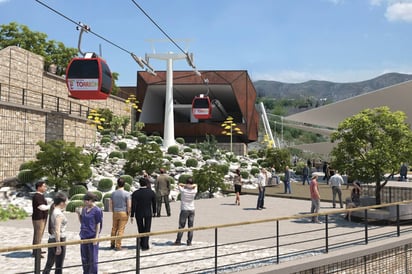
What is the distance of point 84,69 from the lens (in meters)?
20.0

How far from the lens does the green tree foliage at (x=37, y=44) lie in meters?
50.8

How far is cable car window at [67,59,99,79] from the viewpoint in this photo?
19922mm

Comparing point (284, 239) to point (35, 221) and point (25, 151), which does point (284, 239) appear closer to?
point (35, 221)

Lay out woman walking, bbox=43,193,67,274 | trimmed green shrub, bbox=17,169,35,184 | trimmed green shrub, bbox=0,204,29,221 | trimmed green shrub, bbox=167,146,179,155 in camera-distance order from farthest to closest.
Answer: trimmed green shrub, bbox=167,146,179,155, trimmed green shrub, bbox=17,169,35,184, trimmed green shrub, bbox=0,204,29,221, woman walking, bbox=43,193,67,274

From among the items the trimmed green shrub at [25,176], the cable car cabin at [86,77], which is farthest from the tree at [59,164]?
the cable car cabin at [86,77]

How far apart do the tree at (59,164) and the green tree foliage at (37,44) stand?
32028 mm

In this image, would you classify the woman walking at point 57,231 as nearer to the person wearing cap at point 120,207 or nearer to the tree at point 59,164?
the person wearing cap at point 120,207

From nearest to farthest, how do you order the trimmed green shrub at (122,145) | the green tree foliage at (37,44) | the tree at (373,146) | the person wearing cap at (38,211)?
the person wearing cap at (38,211) < the tree at (373,146) < the trimmed green shrub at (122,145) < the green tree foliage at (37,44)

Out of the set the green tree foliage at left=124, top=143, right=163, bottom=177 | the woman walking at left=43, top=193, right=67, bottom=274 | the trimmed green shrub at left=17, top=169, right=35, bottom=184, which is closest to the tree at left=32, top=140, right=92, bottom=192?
the trimmed green shrub at left=17, top=169, right=35, bottom=184

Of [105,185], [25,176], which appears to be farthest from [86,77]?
[105,185]

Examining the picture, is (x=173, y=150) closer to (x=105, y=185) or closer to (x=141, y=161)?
(x=141, y=161)

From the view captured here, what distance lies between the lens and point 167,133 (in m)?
43.0

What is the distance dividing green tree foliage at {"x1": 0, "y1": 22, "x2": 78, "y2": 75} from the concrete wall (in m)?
14.7

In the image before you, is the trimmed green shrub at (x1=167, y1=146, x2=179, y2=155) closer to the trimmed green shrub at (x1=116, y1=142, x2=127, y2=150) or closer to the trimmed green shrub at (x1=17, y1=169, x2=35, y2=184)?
the trimmed green shrub at (x1=116, y1=142, x2=127, y2=150)
